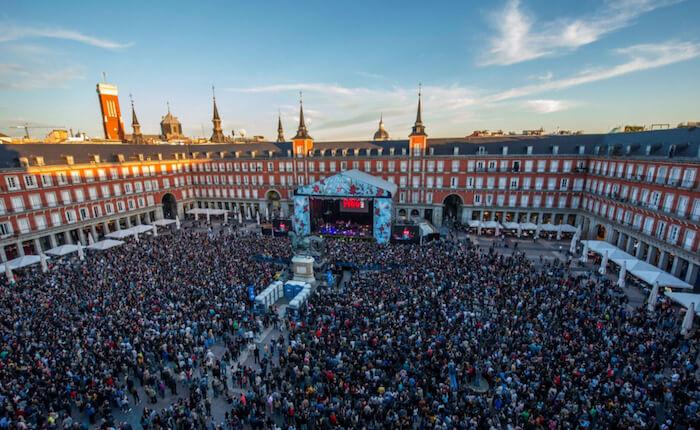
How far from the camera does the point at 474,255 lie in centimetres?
3288

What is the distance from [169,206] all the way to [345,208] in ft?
120

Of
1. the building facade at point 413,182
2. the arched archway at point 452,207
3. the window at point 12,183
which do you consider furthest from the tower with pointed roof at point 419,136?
the window at point 12,183

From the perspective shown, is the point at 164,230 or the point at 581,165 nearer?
the point at 581,165

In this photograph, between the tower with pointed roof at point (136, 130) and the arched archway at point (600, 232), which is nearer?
the arched archway at point (600, 232)

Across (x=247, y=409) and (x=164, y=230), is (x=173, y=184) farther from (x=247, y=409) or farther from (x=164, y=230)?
(x=247, y=409)

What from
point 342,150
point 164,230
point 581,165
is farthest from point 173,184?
point 581,165

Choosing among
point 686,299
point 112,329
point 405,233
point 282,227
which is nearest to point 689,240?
point 686,299

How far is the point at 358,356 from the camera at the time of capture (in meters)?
17.6

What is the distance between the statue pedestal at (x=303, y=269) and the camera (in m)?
30.1

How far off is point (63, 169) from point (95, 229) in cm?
954

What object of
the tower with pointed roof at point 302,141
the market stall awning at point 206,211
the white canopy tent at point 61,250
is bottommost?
the market stall awning at point 206,211

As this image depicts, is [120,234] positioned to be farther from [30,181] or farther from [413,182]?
[413,182]

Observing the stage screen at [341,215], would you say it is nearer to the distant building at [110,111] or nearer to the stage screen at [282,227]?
the stage screen at [282,227]

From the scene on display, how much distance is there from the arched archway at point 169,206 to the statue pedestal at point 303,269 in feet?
139
